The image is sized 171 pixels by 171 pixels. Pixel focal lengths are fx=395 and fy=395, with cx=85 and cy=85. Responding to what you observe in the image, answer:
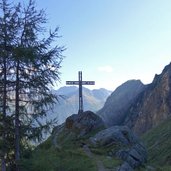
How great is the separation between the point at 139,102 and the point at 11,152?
145 meters

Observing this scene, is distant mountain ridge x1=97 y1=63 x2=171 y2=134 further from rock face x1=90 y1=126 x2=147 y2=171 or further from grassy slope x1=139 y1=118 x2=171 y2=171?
rock face x1=90 y1=126 x2=147 y2=171

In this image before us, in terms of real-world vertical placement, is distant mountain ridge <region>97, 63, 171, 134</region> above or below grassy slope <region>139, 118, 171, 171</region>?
above

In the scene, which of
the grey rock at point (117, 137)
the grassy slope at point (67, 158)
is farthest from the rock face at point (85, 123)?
the grey rock at point (117, 137)

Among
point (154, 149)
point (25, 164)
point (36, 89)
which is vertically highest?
point (36, 89)

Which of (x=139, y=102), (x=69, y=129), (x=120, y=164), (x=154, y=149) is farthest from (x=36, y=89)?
(x=139, y=102)

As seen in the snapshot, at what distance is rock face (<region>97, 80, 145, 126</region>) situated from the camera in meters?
149

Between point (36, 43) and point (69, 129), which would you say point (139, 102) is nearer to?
point (69, 129)

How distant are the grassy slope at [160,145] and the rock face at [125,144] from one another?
3156 centimetres

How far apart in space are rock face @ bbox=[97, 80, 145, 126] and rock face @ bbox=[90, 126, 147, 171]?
10702cm

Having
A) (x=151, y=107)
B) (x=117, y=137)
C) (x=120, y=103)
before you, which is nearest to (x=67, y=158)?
(x=117, y=137)

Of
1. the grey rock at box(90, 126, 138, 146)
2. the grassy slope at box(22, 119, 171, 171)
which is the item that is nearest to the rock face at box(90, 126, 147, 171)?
the grey rock at box(90, 126, 138, 146)

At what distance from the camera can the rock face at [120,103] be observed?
488 feet

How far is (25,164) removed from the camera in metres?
20.4

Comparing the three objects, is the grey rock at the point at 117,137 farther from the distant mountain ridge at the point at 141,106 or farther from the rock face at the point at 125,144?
the distant mountain ridge at the point at 141,106
